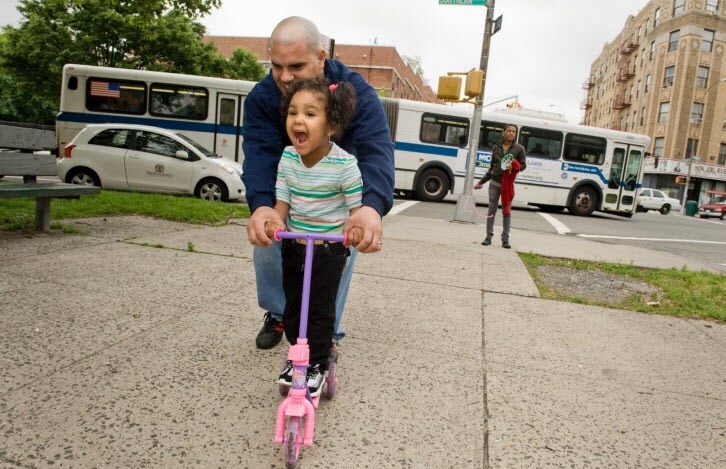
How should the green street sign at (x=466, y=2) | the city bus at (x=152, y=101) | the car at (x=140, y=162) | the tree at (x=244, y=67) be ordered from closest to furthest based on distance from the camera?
1. the green street sign at (x=466, y=2)
2. the car at (x=140, y=162)
3. the city bus at (x=152, y=101)
4. the tree at (x=244, y=67)

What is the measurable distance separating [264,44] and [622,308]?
5971cm

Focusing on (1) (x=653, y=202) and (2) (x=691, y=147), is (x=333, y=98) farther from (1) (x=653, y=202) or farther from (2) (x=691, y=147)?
(2) (x=691, y=147)

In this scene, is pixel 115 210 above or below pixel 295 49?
below

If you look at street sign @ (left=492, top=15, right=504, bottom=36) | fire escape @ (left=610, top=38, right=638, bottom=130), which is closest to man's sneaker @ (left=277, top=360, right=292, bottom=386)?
street sign @ (left=492, top=15, right=504, bottom=36)

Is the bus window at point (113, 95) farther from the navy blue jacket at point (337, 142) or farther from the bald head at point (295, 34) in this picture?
the bald head at point (295, 34)

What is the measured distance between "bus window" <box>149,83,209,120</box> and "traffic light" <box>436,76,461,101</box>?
25.0ft

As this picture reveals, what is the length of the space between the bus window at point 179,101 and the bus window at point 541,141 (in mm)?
9742

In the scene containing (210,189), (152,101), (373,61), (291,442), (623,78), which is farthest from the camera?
(373,61)

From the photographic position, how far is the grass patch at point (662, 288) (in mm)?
4324

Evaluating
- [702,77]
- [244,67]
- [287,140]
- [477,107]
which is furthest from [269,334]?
[702,77]

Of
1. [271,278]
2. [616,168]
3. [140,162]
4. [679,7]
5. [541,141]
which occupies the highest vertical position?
[679,7]

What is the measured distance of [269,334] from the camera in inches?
110

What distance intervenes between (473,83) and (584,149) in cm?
815

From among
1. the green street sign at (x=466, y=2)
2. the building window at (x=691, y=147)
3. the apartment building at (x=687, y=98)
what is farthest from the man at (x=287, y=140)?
the building window at (x=691, y=147)
